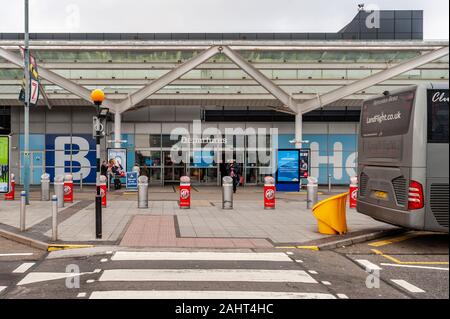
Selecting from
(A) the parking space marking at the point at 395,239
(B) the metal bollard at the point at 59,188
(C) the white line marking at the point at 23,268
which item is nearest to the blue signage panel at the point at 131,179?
(B) the metal bollard at the point at 59,188

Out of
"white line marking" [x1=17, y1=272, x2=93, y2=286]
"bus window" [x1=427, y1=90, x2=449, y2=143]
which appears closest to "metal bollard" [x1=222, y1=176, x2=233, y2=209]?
"bus window" [x1=427, y1=90, x2=449, y2=143]

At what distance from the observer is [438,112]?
9.22 m

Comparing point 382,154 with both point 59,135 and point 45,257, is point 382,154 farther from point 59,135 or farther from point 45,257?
point 59,135

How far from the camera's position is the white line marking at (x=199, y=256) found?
8.77 meters

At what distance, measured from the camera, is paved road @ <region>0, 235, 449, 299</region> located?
6520 millimetres

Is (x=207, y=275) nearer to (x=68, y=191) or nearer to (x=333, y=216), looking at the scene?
(x=333, y=216)

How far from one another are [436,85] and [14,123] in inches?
1111

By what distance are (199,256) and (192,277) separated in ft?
5.41

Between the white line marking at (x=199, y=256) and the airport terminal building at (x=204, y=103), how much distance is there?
1949cm

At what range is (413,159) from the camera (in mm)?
9523

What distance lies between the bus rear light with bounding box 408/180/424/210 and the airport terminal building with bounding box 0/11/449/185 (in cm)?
1863

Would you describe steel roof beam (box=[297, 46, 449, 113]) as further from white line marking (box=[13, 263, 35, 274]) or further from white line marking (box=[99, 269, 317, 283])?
white line marking (box=[13, 263, 35, 274])
